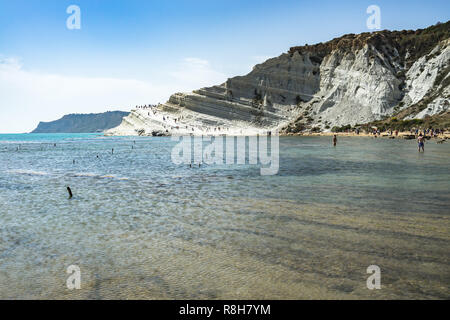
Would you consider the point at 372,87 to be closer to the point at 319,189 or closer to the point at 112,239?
the point at 319,189

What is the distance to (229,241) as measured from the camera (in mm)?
8328

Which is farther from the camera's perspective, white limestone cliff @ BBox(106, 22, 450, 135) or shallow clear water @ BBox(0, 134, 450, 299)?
white limestone cliff @ BBox(106, 22, 450, 135)

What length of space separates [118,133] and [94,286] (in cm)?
13004

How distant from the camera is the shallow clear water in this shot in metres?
5.92

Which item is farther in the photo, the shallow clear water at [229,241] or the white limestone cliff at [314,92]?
the white limestone cliff at [314,92]

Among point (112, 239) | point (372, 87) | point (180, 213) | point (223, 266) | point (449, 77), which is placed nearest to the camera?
point (223, 266)

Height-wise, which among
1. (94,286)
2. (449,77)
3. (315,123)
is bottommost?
(94,286)

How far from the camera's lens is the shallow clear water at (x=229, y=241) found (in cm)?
592

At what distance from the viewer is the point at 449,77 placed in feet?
277

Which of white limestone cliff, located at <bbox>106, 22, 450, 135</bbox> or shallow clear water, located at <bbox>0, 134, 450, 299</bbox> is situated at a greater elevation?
white limestone cliff, located at <bbox>106, 22, 450, 135</bbox>

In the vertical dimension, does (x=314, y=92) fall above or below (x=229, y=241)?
above

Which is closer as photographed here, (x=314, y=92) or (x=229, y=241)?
(x=229, y=241)

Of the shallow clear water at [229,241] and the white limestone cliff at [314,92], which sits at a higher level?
the white limestone cliff at [314,92]
